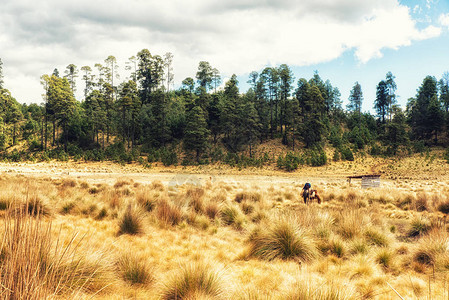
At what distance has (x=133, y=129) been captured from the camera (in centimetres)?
4806

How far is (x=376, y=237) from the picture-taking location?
232 inches

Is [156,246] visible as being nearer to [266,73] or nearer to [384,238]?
[384,238]

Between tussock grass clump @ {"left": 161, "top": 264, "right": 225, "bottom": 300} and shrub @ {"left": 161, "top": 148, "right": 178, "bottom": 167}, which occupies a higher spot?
shrub @ {"left": 161, "top": 148, "right": 178, "bottom": 167}

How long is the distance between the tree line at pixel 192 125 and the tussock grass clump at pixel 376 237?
34.7m

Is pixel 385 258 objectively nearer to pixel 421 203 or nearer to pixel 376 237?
pixel 376 237

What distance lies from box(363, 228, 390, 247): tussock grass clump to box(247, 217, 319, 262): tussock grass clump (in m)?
1.79

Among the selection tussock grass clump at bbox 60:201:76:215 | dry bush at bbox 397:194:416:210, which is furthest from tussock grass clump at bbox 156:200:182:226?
dry bush at bbox 397:194:416:210

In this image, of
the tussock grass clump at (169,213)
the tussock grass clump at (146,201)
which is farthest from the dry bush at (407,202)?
the tussock grass clump at (146,201)

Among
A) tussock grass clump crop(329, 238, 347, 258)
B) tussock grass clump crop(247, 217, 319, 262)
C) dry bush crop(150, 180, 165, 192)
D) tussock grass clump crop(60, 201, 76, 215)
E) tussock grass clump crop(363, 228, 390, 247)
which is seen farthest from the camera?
dry bush crop(150, 180, 165, 192)

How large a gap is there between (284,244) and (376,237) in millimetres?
2722

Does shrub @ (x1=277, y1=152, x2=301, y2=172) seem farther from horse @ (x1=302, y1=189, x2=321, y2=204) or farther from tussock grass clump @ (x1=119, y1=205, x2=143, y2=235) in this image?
tussock grass clump @ (x1=119, y1=205, x2=143, y2=235)

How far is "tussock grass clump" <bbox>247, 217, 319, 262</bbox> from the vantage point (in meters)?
4.84

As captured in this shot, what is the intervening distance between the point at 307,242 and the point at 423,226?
4.96m

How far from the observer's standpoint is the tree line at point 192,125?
146 feet
